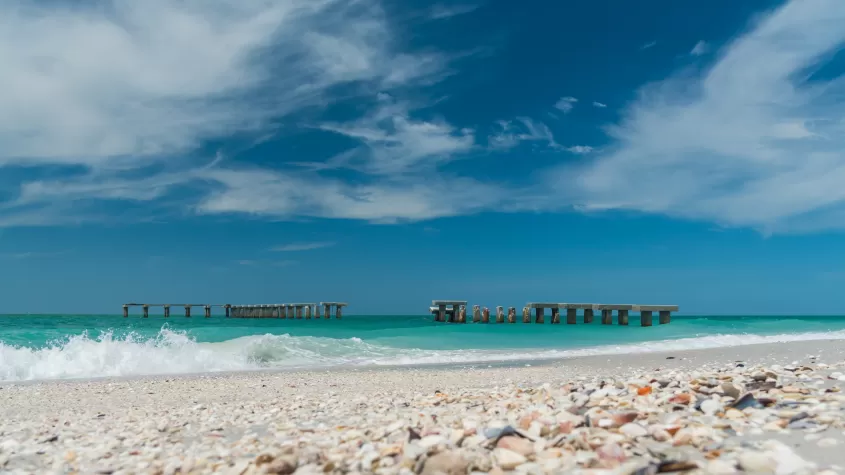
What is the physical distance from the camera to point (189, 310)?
7300 centimetres

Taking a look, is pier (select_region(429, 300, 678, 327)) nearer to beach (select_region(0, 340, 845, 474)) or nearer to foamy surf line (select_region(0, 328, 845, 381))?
foamy surf line (select_region(0, 328, 845, 381))

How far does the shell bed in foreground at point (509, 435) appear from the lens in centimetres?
305

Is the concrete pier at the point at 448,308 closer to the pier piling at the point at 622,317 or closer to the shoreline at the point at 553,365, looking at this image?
the pier piling at the point at 622,317

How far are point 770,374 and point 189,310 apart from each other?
247 ft

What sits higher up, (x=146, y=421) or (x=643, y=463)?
(x=643, y=463)

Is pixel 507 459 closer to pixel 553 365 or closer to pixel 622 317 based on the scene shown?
pixel 553 365

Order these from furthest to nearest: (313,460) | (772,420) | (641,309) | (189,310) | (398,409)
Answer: (189,310) → (641,309) → (398,409) → (772,420) → (313,460)

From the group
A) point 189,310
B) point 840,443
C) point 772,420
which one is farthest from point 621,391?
point 189,310

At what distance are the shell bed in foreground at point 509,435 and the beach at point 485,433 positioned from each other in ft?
0.04

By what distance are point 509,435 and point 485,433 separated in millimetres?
170

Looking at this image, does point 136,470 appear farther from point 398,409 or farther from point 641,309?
point 641,309

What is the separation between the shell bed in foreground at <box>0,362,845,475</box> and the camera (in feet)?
10.0

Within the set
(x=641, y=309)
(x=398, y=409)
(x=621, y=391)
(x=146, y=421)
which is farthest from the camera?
(x=641, y=309)

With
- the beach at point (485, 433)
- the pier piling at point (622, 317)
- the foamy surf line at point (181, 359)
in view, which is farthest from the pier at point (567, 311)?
the beach at point (485, 433)
